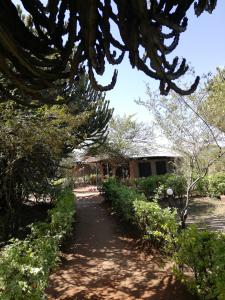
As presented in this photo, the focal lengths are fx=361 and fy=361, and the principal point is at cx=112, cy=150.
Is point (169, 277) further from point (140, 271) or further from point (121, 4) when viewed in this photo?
point (121, 4)

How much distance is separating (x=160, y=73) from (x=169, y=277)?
451 centimetres

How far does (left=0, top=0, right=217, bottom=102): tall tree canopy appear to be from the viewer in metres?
3.75

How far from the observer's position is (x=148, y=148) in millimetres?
32594

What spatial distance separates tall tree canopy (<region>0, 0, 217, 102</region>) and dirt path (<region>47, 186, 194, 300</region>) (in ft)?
12.4

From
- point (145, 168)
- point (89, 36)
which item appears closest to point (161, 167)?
point (145, 168)

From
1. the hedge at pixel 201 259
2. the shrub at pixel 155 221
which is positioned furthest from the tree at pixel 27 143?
the hedge at pixel 201 259

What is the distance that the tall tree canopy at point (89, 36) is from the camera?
3.75 metres

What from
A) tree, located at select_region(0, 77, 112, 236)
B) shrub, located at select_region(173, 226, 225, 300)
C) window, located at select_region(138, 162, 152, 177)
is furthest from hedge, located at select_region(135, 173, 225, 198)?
Result: shrub, located at select_region(173, 226, 225, 300)

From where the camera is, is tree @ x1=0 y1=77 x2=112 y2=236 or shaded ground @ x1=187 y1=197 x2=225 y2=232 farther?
shaded ground @ x1=187 y1=197 x2=225 y2=232

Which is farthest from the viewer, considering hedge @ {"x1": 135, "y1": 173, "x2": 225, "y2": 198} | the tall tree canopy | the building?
the building

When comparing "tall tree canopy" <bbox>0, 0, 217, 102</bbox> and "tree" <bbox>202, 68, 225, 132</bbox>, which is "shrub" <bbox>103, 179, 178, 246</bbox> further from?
"tree" <bbox>202, 68, 225, 132</bbox>

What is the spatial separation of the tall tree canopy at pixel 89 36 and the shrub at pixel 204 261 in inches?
89.5

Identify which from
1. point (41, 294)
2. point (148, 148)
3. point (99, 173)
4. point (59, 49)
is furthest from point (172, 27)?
point (99, 173)

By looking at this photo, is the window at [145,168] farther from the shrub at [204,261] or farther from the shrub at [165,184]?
the shrub at [204,261]
